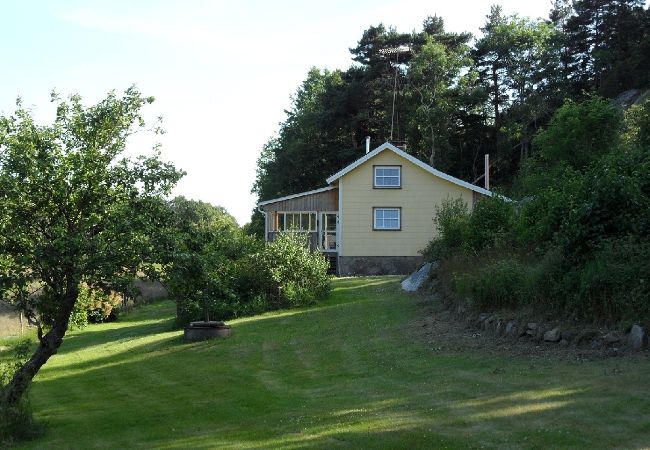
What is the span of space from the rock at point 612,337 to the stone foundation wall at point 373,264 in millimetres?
23016

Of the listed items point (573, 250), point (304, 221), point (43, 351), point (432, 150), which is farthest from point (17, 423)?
point (432, 150)

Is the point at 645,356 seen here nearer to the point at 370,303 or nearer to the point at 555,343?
the point at 555,343

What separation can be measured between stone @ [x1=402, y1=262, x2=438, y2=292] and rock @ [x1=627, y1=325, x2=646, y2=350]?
35.8ft

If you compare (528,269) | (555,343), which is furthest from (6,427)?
(528,269)

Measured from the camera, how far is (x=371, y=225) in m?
34.2

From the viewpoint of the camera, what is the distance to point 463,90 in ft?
174

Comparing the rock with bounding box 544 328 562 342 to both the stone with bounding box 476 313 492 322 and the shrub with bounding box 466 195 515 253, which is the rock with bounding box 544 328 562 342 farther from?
the shrub with bounding box 466 195 515 253

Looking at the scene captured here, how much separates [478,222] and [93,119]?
11557mm

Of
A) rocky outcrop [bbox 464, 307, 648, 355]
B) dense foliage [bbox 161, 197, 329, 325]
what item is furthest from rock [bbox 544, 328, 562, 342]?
dense foliage [bbox 161, 197, 329, 325]

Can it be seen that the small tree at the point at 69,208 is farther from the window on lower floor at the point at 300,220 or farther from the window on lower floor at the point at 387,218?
the window on lower floor at the point at 300,220

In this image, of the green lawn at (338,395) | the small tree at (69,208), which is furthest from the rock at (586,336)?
the small tree at (69,208)

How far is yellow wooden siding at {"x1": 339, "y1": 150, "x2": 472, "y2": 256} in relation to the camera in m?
34.1

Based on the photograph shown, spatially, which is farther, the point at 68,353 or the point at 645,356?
the point at 68,353

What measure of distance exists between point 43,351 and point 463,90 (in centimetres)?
4621
